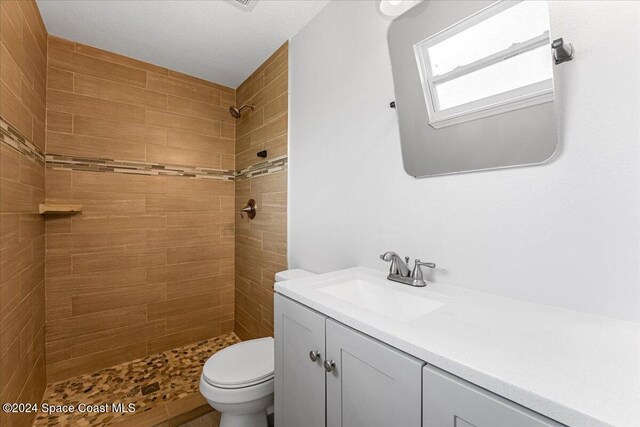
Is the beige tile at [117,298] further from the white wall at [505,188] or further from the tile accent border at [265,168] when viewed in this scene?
the white wall at [505,188]

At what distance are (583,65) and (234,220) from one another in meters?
2.52

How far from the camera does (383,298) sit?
45.9 inches

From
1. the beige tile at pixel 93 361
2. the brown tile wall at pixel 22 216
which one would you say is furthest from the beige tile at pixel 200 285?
the brown tile wall at pixel 22 216

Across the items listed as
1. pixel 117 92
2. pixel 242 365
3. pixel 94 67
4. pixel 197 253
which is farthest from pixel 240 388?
pixel 94 67

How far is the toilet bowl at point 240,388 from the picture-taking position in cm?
132

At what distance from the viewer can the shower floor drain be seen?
185cm

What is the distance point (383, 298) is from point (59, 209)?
2.09 metres

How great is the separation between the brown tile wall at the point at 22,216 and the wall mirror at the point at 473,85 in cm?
170

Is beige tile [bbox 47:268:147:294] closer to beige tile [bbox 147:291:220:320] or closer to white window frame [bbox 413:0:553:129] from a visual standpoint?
beige tile [bbox 147:291:220:320]

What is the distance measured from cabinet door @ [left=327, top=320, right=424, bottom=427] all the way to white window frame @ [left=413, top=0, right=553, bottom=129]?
858 mm

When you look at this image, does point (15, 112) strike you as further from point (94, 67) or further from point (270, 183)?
point (270, 183)

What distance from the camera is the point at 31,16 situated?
1.53 metres

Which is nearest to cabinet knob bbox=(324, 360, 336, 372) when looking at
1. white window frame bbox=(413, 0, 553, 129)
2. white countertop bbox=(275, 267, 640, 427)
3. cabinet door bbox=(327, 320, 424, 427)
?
cabinet door bbox=(327, 320, 424, 427)

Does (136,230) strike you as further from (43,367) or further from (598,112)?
(598,112)
